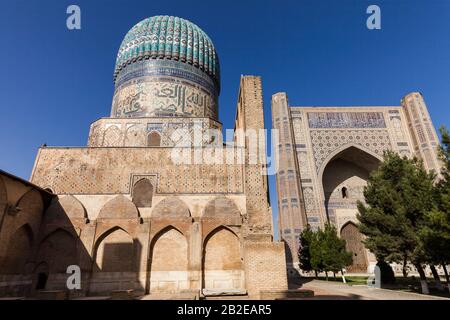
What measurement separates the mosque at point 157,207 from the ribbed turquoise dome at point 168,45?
25cm

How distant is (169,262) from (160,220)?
4.58 ft

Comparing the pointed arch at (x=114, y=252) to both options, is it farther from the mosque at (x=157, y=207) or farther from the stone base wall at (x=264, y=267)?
the stone base wall at (x=264, y=267)

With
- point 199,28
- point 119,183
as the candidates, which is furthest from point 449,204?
point 199,28

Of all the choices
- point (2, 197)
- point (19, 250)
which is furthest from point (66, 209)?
point (2, 197)

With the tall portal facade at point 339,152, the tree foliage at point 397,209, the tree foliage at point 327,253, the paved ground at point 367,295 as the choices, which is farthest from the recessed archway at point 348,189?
the paved ground at point 367,295

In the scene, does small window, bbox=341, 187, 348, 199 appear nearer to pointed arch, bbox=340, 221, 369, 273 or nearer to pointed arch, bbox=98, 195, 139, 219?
pointed arch, bbox=340, 221, 369, 273

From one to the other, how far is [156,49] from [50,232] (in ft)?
39.4

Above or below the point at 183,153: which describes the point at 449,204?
below

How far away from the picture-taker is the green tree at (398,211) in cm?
826

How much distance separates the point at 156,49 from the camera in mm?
16781

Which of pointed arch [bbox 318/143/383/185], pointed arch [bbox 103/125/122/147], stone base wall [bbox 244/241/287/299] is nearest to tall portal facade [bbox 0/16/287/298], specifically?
stone base wall [bbox 244/241/287/299]

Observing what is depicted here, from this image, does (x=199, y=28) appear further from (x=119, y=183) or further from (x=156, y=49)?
(x=119, y=183)

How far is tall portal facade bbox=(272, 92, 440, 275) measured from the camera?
16500mm

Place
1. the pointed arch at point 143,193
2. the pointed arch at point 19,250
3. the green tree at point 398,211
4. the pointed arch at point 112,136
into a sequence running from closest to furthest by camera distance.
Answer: the pointed arch at point 19,250, the green tree at point 398,211, the pointed arch at point 143,193, the pointed arch at point 112,136
